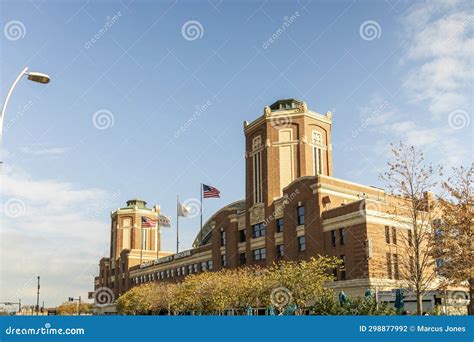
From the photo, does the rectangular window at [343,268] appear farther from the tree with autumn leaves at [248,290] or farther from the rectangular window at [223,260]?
the rectangular window at [223,260]

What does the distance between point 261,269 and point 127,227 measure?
209 ft

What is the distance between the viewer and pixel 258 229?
202 ft

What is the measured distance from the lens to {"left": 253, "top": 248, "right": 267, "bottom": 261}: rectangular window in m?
59.3

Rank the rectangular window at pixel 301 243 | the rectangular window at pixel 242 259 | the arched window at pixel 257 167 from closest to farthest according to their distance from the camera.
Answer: the rectangular window at pixel 301 243, the rectangular window at pixel 242 259, the arched window at pixel 257 167

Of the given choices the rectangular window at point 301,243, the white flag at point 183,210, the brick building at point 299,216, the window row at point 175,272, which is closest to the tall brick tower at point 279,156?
the brick building at point 299,216

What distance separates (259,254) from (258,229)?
9.72ft

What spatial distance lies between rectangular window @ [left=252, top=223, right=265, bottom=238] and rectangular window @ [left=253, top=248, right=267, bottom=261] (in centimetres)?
172

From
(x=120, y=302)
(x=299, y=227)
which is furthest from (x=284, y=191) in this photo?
(x=120, y=302)

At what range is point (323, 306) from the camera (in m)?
28.0

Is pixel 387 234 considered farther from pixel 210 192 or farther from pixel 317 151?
pixel 210 192

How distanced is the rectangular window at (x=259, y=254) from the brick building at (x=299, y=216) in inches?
3.5

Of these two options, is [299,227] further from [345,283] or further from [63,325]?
[63,325]

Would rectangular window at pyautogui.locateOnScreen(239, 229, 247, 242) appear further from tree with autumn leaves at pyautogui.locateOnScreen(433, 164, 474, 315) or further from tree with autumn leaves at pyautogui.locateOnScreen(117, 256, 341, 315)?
tree with autumn leaves at pyautogui.locateOnScreen(433, 164, 474, 315)

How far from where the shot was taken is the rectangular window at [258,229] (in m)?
A: 60.6
